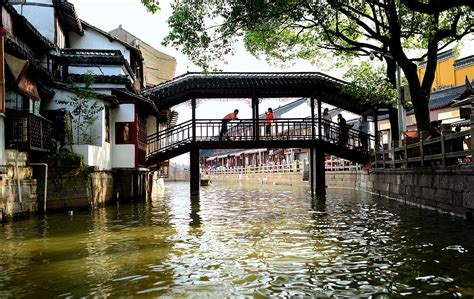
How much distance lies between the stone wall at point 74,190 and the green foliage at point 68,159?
226mm

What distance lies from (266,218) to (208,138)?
34.8 ft

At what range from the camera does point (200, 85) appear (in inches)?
934

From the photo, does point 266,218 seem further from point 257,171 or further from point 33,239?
point 257,171

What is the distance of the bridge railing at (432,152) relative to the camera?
12.8 meters

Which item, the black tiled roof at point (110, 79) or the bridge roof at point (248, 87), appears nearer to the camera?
the black tiled roof at point (110, 79)

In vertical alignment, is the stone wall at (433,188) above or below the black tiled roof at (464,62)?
below

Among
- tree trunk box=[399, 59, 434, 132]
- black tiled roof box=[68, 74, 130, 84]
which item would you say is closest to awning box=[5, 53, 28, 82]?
black tiled roof box=[68, 74, 130, 84]

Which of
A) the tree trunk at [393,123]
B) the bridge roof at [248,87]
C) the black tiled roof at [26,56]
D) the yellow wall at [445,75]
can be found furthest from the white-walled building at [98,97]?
the yellow wall at [445,75]

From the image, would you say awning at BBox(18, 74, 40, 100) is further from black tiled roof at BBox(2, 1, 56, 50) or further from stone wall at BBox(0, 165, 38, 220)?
stone wall at BBox(0, 165, 38, 220)

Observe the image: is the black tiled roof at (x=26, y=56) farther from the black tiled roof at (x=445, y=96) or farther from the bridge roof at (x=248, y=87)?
the black tiled roof at (x=445, y=96)

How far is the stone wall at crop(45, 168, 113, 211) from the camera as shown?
15.5 m

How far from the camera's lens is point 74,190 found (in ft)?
A: 53.5

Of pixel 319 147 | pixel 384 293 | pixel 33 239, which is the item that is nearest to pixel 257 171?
pixel 319 147

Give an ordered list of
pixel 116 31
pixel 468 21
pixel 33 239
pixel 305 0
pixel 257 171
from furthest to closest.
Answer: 1. pixel 257 171
2. pixel 116 31
3. pixel 468 21
4. pixel 305 0
5. pixel 33 239
